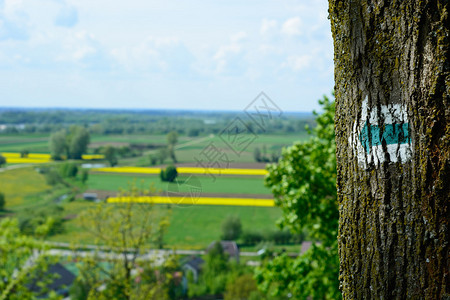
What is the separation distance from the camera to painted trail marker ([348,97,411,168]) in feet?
6.05

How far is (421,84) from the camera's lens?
181 centimetres

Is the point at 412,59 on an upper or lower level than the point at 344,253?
upper

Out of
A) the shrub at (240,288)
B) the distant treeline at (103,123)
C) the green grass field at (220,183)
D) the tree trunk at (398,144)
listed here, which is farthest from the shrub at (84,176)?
the tree trunk at (398,144)

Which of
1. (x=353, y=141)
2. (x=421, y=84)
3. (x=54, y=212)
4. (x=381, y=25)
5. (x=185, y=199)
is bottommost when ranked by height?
(x=54, y=212)

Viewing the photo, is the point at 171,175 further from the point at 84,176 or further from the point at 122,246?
the point at 84,176

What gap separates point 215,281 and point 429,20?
120 ft

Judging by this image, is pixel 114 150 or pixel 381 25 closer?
pixel 381 25

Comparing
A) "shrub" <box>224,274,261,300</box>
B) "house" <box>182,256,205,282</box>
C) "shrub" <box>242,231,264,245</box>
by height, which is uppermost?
"shrub" <box>242,231,264,245</box>

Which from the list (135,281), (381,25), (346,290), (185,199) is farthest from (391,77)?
(135,281)

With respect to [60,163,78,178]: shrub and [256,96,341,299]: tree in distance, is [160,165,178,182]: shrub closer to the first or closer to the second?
[256,96,341,299]: tree in distance

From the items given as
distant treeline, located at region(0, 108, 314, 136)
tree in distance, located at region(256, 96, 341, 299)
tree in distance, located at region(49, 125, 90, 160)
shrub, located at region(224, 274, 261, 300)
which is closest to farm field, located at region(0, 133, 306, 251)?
tree in distance, located at region(49, 125, 90, 160)

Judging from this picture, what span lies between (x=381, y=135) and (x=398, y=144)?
84 millimetres

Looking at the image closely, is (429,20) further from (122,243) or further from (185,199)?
(122,243)

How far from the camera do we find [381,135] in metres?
1.90
